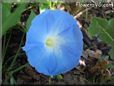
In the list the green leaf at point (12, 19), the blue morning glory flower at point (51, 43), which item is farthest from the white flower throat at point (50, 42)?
the green leaf at point (12, 19)

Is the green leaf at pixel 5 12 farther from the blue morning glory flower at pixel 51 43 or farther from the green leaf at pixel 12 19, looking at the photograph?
the blue morning glory flower at pixel 51 43

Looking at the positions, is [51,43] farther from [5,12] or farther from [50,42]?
[5,12]

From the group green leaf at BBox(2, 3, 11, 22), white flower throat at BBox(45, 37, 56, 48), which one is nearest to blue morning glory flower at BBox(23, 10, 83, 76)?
white flower throat at BBox(45, 37, 56, 48)

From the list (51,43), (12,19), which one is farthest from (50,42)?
(12,19)

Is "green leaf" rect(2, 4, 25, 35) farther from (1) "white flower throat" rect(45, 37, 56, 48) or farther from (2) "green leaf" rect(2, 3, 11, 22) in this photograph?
(1) "white flower throat" rect(45, 37, 56, 48)

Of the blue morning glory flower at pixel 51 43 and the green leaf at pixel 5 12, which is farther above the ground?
the green leaf at pixel 5 12

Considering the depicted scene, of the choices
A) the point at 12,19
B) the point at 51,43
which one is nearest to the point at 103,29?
the point at 51,43
